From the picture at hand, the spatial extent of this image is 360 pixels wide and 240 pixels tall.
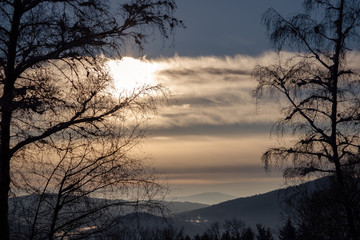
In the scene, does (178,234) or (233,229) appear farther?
(233,229)

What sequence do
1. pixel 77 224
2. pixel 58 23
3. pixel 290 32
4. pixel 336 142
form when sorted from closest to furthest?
pixel 77 224 → pixel 58 23 → pixel 336 142 → pixel 290 32

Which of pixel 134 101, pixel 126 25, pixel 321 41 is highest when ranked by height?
pixel 321 41

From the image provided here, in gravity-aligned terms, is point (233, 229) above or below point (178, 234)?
below

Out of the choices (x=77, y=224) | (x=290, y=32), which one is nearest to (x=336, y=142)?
Result: (x=290, y=32)

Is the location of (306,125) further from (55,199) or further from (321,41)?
(55,199)

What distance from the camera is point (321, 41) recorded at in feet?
48.2

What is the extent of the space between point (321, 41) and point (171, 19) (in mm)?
7008

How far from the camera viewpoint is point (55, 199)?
9.43 metres

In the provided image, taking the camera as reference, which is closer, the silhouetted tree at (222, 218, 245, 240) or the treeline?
the treeline

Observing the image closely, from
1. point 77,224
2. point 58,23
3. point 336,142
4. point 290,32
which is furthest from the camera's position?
point 290,32

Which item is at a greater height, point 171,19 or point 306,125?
point 171,19

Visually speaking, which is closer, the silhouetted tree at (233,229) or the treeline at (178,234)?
the treeline at (178,234)

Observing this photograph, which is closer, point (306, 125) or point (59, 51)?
point (59, 51)

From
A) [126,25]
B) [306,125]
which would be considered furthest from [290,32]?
[126,25]
